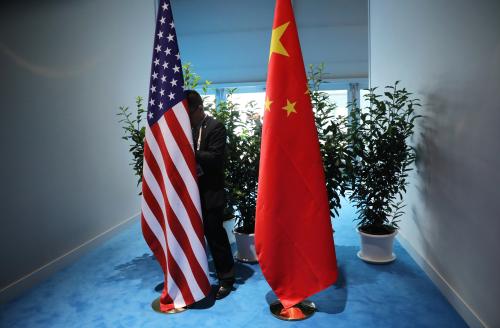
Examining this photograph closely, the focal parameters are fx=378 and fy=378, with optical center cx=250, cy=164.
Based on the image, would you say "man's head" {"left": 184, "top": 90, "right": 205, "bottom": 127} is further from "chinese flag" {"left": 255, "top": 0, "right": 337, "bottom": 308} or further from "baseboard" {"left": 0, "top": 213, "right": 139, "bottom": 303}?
"baseboard" {"left": 0, "top": 213, "right": 139, "bottom": 303}

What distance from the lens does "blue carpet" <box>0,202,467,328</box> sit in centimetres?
264

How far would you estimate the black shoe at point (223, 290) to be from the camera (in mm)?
3011

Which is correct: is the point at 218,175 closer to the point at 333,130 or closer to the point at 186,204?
the point at 186,204

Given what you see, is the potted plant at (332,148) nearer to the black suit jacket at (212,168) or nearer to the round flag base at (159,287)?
the black suit jacket at (212,168)

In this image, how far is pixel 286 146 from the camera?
101 inches

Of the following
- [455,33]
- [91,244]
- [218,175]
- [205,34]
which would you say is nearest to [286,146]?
[218,175]

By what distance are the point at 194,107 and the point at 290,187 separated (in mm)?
1049

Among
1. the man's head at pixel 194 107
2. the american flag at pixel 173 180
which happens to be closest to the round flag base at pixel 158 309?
the american flag at pixel 173 180

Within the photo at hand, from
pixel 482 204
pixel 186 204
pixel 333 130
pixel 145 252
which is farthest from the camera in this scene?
pixel 145 252

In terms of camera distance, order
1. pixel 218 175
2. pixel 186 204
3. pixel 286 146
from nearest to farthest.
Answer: pixel 286 146, pixel 186 204, pixel 218 175

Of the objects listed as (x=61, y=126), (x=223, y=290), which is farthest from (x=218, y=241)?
(x=61, y=126)

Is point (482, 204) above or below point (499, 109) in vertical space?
below

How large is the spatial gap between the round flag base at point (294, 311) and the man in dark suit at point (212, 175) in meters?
0.46

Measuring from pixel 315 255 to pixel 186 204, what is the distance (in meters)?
1.00
